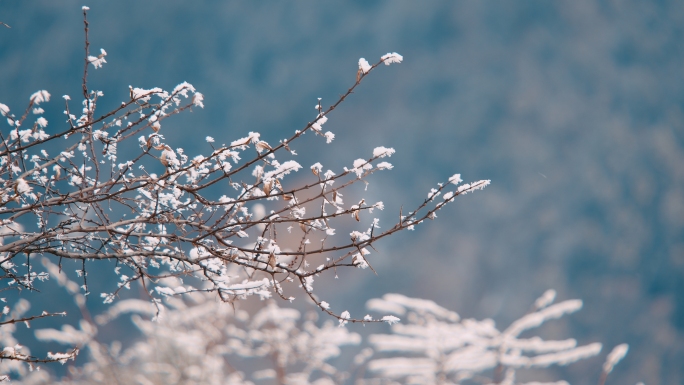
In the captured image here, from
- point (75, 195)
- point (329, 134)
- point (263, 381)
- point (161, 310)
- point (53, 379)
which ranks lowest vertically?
point (161, 310)

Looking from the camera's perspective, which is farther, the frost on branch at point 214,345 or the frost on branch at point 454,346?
the frost on branch at point 454,346

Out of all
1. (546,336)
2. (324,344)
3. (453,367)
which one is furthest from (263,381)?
(546,336)

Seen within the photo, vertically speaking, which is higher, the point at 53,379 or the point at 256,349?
the point at 256,349

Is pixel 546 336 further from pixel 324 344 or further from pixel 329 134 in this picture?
pixel 329 134

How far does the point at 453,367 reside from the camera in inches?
382

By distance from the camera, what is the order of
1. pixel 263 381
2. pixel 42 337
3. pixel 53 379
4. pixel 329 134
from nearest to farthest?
pixel 329 134, pixel 53 379, pixel 42 337, pixel 263 381

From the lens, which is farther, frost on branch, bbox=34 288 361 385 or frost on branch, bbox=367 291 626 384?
frost on branch, bbox=367 291 626 384

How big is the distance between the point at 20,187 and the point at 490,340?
9.14 meters

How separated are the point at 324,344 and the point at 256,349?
1290mm

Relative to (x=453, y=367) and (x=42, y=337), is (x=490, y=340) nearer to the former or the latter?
(x=453, y=367)

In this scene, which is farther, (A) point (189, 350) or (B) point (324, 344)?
(B) point (324, 344)

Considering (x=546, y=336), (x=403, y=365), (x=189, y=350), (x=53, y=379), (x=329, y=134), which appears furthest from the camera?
(x=546, y=336)

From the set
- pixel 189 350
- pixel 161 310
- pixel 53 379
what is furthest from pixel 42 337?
pixel 161 310

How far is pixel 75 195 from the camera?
9.72 ft
